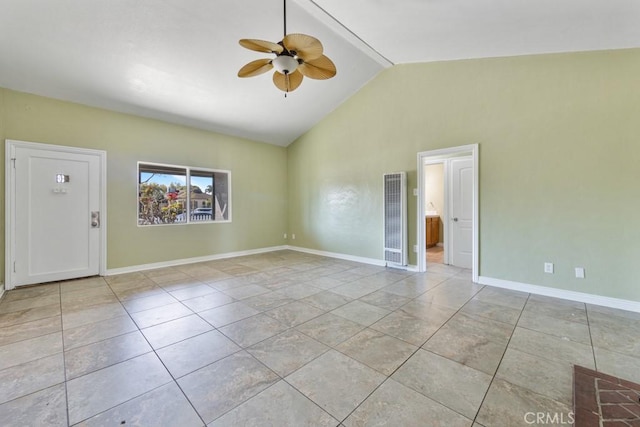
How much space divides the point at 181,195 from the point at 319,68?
13.6 feet

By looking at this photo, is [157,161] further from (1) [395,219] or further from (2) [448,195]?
(2) [448,195]

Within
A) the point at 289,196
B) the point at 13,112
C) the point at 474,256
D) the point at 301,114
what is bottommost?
the point at 474,256

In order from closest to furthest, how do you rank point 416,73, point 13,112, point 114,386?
point 114,386
point 13,112
point 416,73

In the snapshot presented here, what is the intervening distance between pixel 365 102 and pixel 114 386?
5628 mm

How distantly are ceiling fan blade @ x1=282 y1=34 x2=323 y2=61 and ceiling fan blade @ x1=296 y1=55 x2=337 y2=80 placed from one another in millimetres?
143

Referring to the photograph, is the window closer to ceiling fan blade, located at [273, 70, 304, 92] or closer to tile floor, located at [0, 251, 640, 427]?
tile floor, located at [0, 251, 640, 427]

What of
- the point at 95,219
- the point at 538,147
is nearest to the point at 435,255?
the point at 538,147

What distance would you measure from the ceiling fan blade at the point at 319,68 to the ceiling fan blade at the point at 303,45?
0.47ft

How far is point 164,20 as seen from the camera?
3037 millimetres

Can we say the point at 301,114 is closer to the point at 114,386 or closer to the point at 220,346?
the point at 220,346

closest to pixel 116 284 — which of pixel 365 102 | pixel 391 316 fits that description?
pixel 391 316

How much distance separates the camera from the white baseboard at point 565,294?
3.01m

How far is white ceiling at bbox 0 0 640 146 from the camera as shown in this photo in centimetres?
269

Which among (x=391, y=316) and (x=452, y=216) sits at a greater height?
(x=452, y=216)
